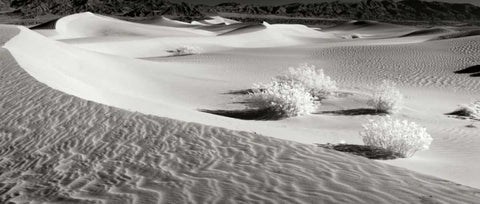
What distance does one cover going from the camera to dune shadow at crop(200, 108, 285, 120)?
1364 cm

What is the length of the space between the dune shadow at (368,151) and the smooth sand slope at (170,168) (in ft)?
8.47

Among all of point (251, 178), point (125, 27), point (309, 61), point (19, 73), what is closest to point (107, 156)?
point (251, 178)

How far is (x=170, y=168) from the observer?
19.9 ft

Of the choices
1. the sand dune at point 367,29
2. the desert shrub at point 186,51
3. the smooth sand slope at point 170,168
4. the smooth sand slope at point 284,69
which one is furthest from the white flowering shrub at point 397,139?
the sand dune at point 367,29

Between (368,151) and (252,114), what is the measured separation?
501cm

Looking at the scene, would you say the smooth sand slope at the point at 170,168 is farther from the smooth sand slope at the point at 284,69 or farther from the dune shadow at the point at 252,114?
the dune shadow at the point at 252,114

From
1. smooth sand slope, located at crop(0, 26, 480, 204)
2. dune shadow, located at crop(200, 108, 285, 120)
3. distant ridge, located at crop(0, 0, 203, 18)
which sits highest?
smooth sand slope, located at crop(0, 26, 480, 204)

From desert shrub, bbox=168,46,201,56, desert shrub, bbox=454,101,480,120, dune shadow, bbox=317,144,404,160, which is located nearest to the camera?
dune shadow, bbox=317,144,404,160

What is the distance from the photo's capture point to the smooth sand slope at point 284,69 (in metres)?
11.0

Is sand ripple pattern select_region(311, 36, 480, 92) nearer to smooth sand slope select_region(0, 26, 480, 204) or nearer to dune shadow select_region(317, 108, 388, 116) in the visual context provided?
dune shadow select_region(317, 108, 388, 116)

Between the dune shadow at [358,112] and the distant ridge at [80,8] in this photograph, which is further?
the distant ridge at [80,8]

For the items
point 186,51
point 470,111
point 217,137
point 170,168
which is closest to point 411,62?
point 470,111

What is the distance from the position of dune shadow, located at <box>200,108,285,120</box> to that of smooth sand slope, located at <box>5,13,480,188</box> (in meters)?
0.51

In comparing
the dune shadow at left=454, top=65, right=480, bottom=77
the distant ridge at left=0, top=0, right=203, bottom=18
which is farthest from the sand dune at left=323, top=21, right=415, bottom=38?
the distant ridge at left=0, top=0, right=203, bottom=18
